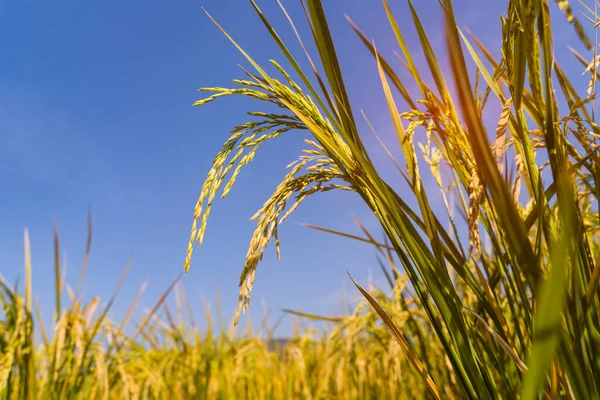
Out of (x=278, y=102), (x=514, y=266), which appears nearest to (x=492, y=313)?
(x=514, y=266)

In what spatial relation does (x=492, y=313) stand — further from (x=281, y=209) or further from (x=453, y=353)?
(x=281, y=209)

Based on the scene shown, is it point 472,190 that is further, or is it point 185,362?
point 185,362

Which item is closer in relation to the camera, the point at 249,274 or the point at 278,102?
the point at 249,274

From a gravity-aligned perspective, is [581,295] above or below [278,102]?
below

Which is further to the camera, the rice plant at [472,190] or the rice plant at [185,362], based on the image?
the rice plant at [185,362]

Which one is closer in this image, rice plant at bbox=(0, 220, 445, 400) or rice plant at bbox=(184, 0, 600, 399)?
rice plant at bbox=(184, 0, 600, 399)

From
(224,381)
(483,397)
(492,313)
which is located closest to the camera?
(483,397)

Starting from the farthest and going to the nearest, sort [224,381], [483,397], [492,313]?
1. [224,381]
2. [492,313]
3. [483,397]

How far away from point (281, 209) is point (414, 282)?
11.2 inches

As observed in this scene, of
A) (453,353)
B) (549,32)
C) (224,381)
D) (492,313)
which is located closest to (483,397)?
(453,353)

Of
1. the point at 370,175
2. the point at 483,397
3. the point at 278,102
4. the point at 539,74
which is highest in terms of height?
the point at 278,102

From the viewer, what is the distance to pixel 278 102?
992 millimetres

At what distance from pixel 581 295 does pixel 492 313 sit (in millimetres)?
161

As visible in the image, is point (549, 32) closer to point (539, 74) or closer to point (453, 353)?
point (539, 74)
